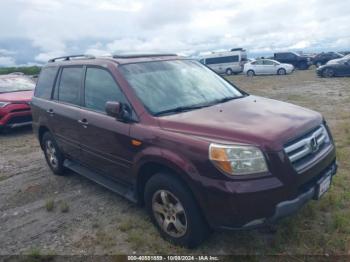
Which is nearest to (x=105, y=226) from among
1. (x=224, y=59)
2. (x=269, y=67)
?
(x=269, y=67)

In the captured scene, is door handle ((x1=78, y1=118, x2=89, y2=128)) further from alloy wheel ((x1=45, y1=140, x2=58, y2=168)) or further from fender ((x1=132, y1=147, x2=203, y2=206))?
alloy wheel ((x1=45, y1=140, x2=58, y2=168))

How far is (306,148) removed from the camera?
3137 mm

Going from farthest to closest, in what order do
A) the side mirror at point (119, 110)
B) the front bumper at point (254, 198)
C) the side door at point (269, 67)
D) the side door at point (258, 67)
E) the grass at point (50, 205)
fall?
the side door at point (258, 67)
the side door at point (269, 67)
the grass at point (50, 205)
the side mirror at point (119, 110)
the front bumper at point (254, 198)

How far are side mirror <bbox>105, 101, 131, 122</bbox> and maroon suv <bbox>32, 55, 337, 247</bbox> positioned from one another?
13 mm

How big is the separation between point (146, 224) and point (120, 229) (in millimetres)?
304

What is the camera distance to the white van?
102ft

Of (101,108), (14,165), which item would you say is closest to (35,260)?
(101,108)

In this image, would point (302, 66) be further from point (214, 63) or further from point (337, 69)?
point (337, 69)

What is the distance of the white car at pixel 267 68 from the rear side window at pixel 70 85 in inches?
948

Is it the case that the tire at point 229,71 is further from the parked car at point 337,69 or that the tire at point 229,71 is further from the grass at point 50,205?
the grass at point 50,205

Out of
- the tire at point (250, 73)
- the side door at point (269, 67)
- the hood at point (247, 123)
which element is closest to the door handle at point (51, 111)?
the hood at point (247, 123)

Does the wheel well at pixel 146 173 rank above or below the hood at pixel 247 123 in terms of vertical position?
below

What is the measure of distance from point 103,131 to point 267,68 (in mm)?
25183

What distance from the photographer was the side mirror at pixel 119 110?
3.55 metres
